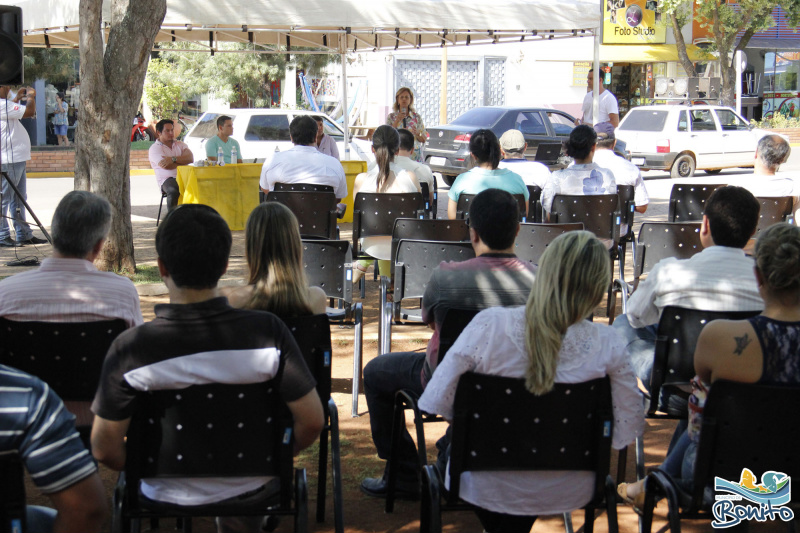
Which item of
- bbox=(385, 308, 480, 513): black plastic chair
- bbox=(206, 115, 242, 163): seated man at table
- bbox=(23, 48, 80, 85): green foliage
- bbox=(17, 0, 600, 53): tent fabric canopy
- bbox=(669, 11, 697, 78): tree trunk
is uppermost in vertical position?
bbox=(669, 11, 697, 78): tree trunk

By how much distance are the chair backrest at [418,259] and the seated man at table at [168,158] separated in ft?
21.3

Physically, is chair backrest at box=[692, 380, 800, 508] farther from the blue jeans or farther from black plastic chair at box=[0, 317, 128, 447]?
the blue jeans

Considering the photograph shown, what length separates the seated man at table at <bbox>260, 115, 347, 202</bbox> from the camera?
7.54m

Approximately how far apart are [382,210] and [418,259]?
1515 mm

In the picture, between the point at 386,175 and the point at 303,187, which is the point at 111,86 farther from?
the point at 386,175

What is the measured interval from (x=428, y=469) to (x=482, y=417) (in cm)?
31

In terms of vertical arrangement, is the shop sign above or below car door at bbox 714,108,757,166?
above

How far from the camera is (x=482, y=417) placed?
2.53 metres

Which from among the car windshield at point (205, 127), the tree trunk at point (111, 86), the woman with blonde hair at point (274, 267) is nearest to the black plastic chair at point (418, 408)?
the woman with blonde hair at point (274, 267)

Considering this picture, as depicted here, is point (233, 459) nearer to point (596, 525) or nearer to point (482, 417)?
point (482, 417)

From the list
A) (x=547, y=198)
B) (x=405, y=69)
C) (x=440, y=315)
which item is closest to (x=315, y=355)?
(x=440, y=315)

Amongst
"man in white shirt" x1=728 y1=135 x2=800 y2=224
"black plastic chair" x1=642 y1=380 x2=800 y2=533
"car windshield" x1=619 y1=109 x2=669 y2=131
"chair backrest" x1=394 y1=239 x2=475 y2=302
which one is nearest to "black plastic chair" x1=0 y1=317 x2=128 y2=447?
"black plastic chair" x1=642 y1=380 x2=800 y2=533

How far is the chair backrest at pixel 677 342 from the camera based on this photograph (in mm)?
3311

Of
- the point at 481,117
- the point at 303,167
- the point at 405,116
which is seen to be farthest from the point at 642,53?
the point at 303,167
